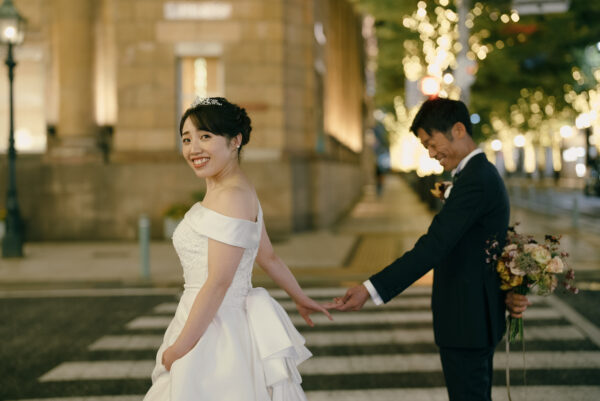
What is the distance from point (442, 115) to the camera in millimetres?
3367

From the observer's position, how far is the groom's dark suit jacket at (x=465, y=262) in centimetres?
330

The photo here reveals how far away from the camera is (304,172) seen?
19562 mm

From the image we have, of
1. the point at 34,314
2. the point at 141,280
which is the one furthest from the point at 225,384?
the point at 141,280

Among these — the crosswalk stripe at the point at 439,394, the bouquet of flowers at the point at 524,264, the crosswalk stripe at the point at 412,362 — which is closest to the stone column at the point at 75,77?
the crosswalk stripe at the point at 412,362

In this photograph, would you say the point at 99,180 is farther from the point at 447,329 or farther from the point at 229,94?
the point at 447,329

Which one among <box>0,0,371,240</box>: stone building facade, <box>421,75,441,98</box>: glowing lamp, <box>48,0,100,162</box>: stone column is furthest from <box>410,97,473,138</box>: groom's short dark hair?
<box>48,0,100,162</box>: stone column

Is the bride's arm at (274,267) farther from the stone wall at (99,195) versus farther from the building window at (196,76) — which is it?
the building window at (196,76)

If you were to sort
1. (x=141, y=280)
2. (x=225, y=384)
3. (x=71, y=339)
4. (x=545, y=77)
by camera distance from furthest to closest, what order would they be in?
(x=545, y=77)
(x=141, y=280)
(x=71, y=339)
(x=225, y=384)

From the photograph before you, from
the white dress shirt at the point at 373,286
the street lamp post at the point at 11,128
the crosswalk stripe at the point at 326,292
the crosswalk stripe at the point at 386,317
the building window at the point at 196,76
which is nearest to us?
the white dress shirt at the point at 373,286

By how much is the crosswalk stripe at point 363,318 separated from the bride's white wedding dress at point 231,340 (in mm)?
5378

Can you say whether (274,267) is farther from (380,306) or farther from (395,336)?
(380,306)

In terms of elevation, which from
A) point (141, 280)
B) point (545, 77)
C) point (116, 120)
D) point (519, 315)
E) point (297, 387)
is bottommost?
point (141, 280)

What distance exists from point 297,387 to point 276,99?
15.8m

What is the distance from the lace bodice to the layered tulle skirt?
0.05m
